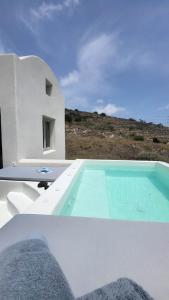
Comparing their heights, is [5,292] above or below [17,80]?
below

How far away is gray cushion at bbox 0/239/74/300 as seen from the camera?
0.85 m

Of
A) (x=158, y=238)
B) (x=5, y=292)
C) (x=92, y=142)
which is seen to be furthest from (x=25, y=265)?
(x=92, y=142)

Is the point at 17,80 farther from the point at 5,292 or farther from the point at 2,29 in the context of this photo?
the point at 5,292

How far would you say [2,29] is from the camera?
759 cm

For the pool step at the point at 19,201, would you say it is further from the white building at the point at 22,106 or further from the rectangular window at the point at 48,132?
the rectangular window at the point at 48,132

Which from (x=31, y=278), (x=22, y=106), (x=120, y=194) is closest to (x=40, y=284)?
(x=31, y=278)

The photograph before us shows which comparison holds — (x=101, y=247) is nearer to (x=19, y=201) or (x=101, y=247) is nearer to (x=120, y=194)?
(x=19, y=201)

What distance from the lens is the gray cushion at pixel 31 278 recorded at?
0.85 metres

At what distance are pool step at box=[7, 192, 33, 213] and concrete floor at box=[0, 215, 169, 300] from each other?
193 cm

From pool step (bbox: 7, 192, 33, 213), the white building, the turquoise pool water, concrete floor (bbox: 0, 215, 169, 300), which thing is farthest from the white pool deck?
the white building

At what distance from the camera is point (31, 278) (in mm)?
905

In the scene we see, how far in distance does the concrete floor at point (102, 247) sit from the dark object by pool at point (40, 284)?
0.41 metres

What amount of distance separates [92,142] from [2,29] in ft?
54.8

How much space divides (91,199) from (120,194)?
3.45 ft
